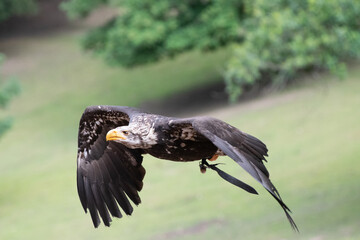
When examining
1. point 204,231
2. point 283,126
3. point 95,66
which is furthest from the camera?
point 95,66

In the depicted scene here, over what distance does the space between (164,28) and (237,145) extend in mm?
18957

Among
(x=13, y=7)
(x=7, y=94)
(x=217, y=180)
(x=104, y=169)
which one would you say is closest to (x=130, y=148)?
(x=104, y=169)

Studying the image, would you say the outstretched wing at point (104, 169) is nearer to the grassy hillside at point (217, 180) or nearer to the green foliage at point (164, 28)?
the grassy hillside at point (217, 180)

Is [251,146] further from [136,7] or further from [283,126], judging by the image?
[136,7]

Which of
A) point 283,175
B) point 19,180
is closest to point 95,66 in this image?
point 19,180

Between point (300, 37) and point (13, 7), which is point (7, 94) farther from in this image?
point (13, 7)

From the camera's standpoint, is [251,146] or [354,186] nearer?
[251,146]

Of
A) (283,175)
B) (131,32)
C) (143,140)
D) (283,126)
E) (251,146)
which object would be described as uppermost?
(131,32)

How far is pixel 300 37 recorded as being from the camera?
17859 millimetres

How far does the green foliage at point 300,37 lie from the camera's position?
1630 cm

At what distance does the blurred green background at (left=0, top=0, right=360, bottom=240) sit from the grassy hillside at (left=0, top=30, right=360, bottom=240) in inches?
1.7

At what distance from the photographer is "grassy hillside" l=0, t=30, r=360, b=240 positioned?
16.5 m

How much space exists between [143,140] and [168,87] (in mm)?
23222

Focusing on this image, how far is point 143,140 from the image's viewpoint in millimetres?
8086
